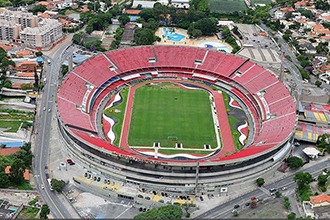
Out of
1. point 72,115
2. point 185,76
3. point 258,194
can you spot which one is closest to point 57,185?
point 72,115

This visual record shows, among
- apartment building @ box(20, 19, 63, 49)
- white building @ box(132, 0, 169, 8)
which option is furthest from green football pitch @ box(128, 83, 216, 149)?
white building @ box(132, 0, 169, 8)

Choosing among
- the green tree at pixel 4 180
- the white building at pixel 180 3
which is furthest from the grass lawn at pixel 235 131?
the white building at pixel 180 3

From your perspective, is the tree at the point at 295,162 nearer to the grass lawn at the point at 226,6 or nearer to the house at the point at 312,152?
the house at the point at 312,152

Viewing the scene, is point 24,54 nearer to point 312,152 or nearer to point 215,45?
point 215,45

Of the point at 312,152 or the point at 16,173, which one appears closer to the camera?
the point at 16,173

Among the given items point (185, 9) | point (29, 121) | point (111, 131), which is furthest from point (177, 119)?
point (185, 9)
